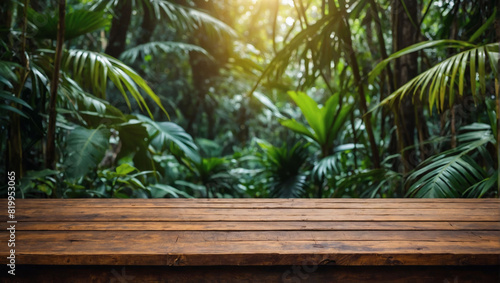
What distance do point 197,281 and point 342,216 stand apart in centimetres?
42

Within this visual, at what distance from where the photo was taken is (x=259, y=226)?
35.9 inches

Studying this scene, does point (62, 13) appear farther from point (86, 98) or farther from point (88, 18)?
point (86, 98)

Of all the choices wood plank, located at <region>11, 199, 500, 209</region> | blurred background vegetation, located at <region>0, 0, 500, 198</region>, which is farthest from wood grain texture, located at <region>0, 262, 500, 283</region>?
blurred background vegetation, located at <region>0, 0, 500, 198</region>

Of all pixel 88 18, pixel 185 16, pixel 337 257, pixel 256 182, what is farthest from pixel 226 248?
pixel 256 182

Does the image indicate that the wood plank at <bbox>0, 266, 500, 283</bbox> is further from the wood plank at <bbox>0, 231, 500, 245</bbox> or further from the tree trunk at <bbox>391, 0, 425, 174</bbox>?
the tree trunk at <bbox>391, 0, 425, 174</bbox>

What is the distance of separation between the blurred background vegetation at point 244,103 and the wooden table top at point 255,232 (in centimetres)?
42

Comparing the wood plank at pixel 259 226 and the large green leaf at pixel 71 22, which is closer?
the wood plank at pixel 259 226

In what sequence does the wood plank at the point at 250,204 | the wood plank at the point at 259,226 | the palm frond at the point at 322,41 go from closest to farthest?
the wood plank at the point at 259,226
the wood plank at the point at 250,204
the palm frond at the point at 322,41

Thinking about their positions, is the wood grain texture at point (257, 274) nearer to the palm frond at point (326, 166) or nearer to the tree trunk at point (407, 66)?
the tree trunk at point (407, 66)

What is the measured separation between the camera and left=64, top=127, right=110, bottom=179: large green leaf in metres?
1.47

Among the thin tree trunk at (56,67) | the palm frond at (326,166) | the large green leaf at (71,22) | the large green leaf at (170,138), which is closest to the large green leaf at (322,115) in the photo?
the palm frond at (326,166)

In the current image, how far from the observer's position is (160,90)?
351 cm

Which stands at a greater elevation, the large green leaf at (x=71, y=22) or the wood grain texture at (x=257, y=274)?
the large green leaf at (x=71, y=22)

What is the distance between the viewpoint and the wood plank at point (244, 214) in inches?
38.5
